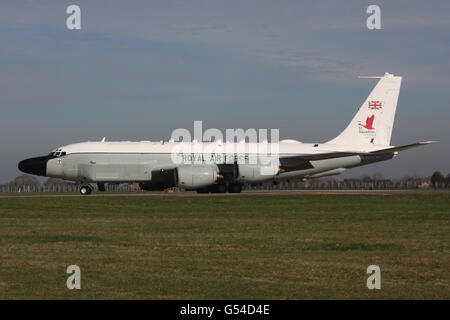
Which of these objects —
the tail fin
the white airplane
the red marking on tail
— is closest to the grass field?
the white airplane

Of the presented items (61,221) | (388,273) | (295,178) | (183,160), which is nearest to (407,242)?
(388,273)

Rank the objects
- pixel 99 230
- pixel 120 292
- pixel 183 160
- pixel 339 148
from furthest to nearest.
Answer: pixel 339 148
pixel 183 160
pixel 99 230
pixel 120 292

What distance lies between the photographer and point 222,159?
62.7 m

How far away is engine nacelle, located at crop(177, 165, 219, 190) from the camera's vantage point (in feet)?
195

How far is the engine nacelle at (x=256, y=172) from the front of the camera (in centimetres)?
6291

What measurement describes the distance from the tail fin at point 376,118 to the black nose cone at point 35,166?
2745 centimetres

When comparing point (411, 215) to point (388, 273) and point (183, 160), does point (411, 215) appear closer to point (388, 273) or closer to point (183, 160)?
point (388, 273)

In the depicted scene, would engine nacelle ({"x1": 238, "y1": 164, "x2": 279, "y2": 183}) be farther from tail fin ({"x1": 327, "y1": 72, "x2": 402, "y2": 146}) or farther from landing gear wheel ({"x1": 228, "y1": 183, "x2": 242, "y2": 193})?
tail fin ({"x1": 327, "y1": 72, "x2": 402, "y2": 146})

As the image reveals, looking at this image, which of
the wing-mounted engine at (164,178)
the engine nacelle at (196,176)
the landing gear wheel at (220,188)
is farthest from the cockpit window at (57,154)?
the landing gear wheel at (220,188)

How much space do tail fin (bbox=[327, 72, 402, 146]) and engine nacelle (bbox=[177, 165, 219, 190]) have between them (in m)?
14.7

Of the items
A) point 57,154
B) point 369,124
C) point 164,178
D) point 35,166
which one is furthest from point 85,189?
point 369,124
